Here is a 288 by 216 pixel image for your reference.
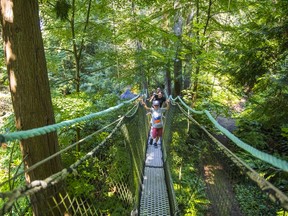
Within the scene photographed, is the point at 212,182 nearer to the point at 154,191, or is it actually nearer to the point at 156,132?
the point at 154,191

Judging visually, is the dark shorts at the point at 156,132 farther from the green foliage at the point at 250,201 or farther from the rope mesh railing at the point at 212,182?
the green foliage at the point at 250,201

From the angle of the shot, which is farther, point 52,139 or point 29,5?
point 52,139

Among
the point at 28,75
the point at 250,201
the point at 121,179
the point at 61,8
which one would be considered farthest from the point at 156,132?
the point at 28,75

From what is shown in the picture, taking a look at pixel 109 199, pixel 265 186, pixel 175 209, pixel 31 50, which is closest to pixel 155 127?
pixel 175 209

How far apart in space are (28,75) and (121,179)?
994 millimetres

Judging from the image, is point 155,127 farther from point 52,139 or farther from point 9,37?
point 9,37

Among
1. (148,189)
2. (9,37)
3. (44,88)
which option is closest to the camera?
(9,37)

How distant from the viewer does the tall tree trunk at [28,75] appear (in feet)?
4.89

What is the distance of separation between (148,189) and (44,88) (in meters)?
1.88

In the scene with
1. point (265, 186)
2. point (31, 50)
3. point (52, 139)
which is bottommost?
point (52, 139)

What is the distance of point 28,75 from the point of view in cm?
156

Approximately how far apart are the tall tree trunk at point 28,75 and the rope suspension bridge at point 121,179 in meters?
0.13

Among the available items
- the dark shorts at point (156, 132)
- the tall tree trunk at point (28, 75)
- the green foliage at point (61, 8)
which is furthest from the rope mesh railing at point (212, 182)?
the green foliage at point (61, 8)

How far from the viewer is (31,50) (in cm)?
155
